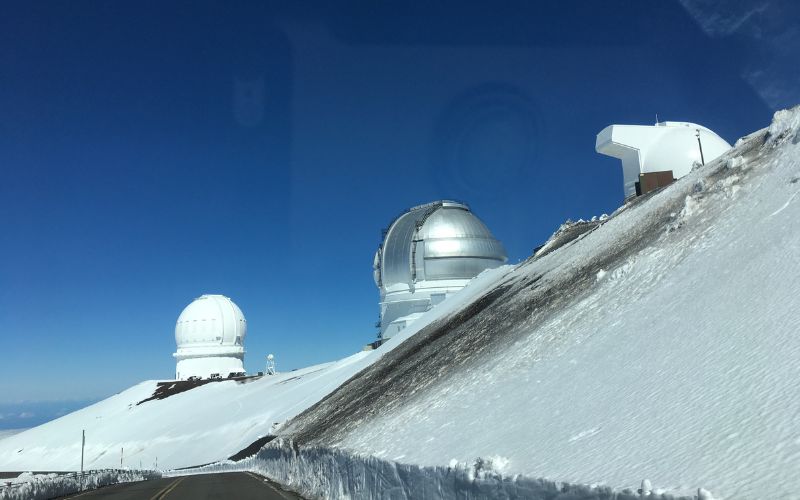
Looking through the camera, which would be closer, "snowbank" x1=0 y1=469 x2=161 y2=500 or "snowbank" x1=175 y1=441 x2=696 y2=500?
"snowbank" x1=175 y1=441 x2=696 y2=500

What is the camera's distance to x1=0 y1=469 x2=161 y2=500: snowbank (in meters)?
18.5

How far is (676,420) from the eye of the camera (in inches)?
272

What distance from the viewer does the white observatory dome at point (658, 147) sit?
3544cm

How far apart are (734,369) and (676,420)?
111 centimetres

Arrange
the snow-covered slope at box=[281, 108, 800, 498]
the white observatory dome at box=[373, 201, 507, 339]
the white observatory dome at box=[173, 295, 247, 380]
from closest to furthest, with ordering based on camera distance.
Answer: the snow-covered slope at box=[281, 108, 800, 498], the white observatory dome at box=[373, 201, 507, 339], the white observatory dome at box=[173, 295, 247, 380]

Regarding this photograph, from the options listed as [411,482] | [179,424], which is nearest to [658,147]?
[411,482]

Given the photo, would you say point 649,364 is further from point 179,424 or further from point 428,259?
point 179,424

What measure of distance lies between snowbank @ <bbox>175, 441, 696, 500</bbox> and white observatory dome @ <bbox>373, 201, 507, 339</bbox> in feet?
118

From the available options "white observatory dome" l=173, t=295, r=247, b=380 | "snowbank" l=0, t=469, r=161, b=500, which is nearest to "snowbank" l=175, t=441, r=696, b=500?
"snowbank" l=0, t=469, r=161, b=500

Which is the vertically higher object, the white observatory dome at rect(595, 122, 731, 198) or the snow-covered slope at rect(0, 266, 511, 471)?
the white observatory dome at rect(595, 122, 731, 198)

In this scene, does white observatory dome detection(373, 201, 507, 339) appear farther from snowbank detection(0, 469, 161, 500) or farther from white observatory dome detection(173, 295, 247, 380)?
white observatory dome detection(173, 295, 247, 380)

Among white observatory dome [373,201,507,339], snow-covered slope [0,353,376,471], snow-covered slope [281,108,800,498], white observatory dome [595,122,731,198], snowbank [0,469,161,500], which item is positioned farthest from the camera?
white observatory dome [373,201,507,339]

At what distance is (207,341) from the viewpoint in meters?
81.1

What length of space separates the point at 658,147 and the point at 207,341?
61789 millimetres
